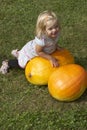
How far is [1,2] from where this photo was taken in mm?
7641

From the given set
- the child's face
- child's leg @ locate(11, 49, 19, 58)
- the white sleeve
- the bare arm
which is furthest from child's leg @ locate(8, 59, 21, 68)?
the child's face

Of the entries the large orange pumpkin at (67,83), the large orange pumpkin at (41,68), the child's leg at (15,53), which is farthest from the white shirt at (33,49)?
the large orange pumpkin at (67,83)

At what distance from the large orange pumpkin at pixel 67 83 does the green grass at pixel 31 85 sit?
0.16 meters

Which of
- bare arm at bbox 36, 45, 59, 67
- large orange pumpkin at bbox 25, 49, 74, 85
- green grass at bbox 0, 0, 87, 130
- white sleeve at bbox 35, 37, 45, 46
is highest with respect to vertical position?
white sleeve at bbox 35, 37, 45, 46

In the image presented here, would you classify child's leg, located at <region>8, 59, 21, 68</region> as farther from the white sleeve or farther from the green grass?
the white sleeve

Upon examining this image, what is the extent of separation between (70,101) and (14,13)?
2.87 m

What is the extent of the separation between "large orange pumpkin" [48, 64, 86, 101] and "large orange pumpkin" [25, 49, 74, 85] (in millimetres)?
145

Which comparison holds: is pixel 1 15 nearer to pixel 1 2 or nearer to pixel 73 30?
pixel 1 2

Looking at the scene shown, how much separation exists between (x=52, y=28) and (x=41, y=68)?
52 cm

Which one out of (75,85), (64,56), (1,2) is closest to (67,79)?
(75,85)

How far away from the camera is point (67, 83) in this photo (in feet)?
15.4

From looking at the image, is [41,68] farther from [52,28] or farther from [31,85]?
[52,28]

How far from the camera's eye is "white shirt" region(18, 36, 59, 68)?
5031mm

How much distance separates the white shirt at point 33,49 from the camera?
5031 millimetres
